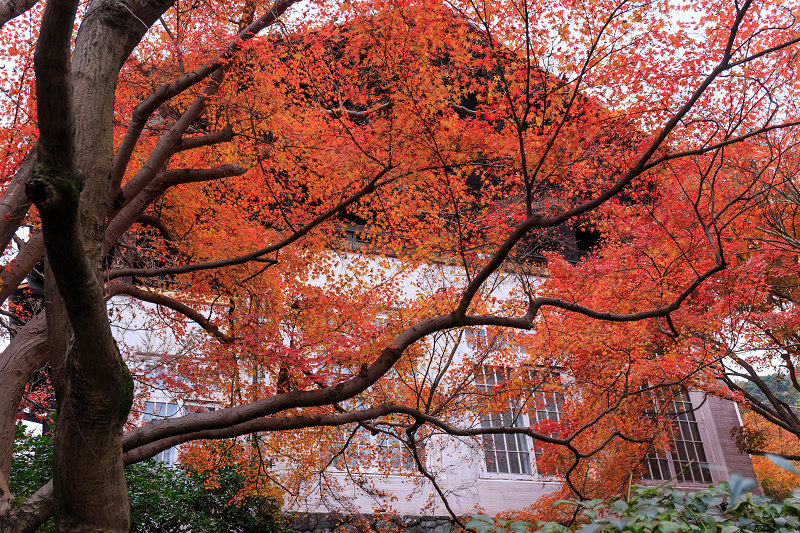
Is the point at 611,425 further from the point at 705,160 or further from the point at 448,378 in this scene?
the point at 705,160

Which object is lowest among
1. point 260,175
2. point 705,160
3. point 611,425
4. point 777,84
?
point 611,425

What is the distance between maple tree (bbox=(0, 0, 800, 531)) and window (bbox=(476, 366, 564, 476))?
2.45ft

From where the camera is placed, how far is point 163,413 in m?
12.3

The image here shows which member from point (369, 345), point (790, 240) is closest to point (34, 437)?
point (369, 345)

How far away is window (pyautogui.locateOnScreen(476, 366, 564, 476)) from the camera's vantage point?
14008 millimetres

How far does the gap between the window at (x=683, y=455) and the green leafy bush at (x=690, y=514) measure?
14.1 metres

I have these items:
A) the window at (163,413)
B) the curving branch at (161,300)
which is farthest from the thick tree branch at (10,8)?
the window at (163,413)

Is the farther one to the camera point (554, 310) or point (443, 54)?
point (554, 310)

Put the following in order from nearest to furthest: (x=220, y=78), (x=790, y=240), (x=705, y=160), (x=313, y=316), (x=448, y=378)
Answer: (x=220, y=78)
(x=790, y=240)
(x=313, y=316)
(x=705, y=160)
(x=448, y=378)

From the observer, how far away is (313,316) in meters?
11.0

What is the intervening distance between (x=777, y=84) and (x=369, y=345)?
6.97 meters

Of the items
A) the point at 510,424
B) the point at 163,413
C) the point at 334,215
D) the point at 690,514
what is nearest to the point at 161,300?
the point at 334,215

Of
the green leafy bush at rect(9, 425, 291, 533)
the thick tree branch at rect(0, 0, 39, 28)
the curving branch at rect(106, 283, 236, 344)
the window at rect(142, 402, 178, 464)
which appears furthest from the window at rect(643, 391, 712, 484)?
the thick tree branch at rect(0, 0, 39, 28)

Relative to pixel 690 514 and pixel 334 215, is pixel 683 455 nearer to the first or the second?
pixel 334 215
